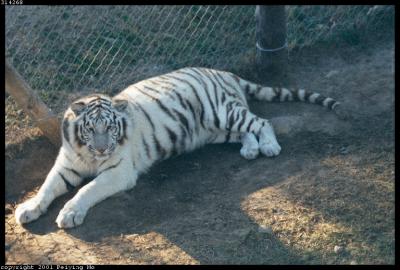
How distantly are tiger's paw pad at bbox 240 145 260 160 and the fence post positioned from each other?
54.7 inches

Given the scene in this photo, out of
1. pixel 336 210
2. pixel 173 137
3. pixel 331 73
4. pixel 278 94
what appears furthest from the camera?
pixel 331 73

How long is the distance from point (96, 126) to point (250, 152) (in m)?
1.29

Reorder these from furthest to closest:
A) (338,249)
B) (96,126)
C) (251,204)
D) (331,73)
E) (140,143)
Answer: (331,73) → (140,143) → (96,126) → (251,204) → (338,249)

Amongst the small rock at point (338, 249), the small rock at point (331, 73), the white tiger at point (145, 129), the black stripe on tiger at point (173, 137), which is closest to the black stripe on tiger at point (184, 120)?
the white tiger at point (145, 129)

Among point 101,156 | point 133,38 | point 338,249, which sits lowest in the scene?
point 338,249

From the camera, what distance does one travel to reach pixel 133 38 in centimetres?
675

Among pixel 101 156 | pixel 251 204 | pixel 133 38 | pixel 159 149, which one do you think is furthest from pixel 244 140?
pixel 133 38

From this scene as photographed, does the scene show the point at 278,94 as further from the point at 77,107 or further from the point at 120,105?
the point at 77,107

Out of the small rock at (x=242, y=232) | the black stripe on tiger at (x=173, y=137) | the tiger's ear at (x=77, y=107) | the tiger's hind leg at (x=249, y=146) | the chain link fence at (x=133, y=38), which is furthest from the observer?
the chain link fence at (x=133, y=38)

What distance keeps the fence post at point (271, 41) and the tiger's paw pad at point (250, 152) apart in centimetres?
139

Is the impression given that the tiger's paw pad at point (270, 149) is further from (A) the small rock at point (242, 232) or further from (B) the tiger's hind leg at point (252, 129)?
(A) the small rock at point (242, 232)

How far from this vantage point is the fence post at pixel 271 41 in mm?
6328
